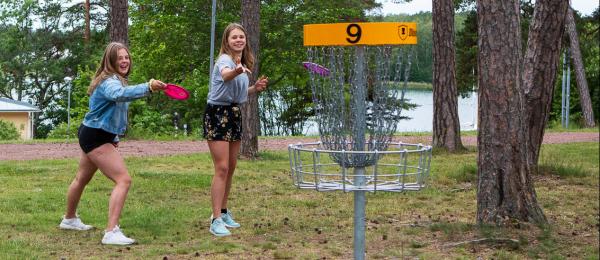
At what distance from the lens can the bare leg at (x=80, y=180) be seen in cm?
716

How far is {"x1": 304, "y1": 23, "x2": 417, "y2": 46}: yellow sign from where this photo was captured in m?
4.50

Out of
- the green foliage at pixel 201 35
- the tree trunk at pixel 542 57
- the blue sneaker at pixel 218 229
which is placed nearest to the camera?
the blue sneaker at pixel 218 229

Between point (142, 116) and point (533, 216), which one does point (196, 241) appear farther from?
point (142, 116)

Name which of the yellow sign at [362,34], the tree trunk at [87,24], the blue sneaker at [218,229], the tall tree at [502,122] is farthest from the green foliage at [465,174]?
the tree trunk at [87,24]

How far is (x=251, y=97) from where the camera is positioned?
13.3m

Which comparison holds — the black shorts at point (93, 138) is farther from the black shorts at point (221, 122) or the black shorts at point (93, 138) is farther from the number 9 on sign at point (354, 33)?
the number 9 on sign at point (354, 33)

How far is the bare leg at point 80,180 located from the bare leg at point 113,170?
0.27 meters

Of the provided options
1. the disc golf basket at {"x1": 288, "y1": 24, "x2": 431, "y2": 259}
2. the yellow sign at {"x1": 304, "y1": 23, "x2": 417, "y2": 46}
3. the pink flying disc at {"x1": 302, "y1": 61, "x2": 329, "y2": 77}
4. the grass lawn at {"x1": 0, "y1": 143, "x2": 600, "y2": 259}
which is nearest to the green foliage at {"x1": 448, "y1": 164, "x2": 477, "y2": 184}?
the grass lawn at {"x1": 0, "y1": 143, "x2": 600, "y2": 259}

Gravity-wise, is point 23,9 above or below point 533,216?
above

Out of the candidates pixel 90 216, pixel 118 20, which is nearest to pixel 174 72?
pixel 118 20

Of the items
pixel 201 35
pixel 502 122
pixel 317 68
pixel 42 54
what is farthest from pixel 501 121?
pixel 42 54

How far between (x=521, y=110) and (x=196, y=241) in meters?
2.75

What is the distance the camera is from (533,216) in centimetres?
742

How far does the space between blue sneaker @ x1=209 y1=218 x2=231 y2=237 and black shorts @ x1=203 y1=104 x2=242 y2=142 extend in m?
0.68
